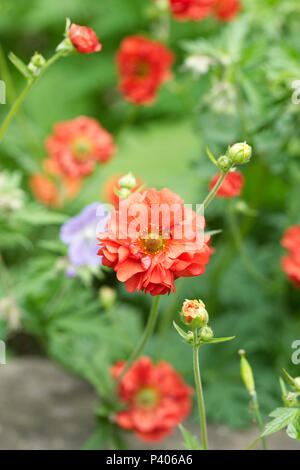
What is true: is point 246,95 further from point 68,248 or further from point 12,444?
point 12,444

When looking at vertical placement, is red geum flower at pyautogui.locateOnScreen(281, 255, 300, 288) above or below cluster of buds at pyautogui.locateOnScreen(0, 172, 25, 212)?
below

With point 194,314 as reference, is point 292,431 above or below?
below

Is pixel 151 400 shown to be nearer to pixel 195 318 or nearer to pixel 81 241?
pixel 81 241

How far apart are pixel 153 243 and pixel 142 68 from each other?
45.2 inches

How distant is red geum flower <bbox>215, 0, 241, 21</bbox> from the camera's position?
1931mm

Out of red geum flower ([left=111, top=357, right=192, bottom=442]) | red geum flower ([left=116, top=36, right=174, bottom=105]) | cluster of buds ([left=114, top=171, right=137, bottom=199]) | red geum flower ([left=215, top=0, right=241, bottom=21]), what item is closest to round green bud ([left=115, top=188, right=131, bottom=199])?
cluster of buds ([left=114, top=171, right=137, bottom=199])

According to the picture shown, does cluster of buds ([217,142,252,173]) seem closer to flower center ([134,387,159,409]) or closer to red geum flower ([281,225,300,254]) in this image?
red geum flower ([281,225,300,254])

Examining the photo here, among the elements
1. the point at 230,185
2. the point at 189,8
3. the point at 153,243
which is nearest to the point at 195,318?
the point at 153,243

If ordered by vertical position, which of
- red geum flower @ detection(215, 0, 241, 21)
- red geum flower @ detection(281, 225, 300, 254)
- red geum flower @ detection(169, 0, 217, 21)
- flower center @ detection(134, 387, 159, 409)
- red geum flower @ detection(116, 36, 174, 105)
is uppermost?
red geum flower @ detection(215, 0, 241, 21)

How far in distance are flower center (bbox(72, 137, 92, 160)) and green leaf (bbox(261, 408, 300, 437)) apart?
100 centimetres

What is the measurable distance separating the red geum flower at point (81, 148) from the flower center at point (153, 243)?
32.9 inches

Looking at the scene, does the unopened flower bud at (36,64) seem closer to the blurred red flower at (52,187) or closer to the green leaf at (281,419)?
the green leaf at (281,419)

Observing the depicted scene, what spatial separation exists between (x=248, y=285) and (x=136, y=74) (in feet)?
2.51

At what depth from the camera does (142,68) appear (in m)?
1.90
